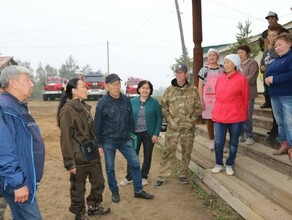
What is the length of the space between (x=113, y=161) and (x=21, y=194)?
2.31 meters

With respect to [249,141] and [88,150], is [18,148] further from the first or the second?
[249,141]

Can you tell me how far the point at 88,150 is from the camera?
394cm

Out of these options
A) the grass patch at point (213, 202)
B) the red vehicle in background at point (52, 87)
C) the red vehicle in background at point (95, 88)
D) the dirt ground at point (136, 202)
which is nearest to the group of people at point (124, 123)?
the dirt ground at point (136, 202)

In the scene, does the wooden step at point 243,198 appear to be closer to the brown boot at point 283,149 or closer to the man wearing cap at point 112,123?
the brown boot at point 283,149

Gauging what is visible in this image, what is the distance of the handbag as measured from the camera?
3908mm

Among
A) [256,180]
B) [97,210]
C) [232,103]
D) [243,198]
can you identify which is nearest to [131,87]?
[232,103]

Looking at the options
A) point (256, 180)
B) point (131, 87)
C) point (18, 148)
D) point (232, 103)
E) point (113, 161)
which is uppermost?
point (232, 103)

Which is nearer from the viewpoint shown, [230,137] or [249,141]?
[230,137]

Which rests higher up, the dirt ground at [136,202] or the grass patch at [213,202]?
the grass patch at [213,202]

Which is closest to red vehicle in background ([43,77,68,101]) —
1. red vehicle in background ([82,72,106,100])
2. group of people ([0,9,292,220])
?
red vehicle in background ([82,72,106,100])

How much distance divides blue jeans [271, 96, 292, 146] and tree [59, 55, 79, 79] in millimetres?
83327

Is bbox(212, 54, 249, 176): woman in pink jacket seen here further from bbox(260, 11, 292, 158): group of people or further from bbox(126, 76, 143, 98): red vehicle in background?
bbox(126, 76, 143, 98): red vehicle in background

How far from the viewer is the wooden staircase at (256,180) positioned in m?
3.53

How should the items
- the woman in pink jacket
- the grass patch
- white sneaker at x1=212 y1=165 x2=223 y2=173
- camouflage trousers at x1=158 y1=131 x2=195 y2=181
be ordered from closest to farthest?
1. the grass patch
2. the woman in pink jacket
3. white sneaker at x1=212 y1=165 x2=223 y2=173
4. camouflage trousers at x1=158 y1=131 x2=195 y2=181
